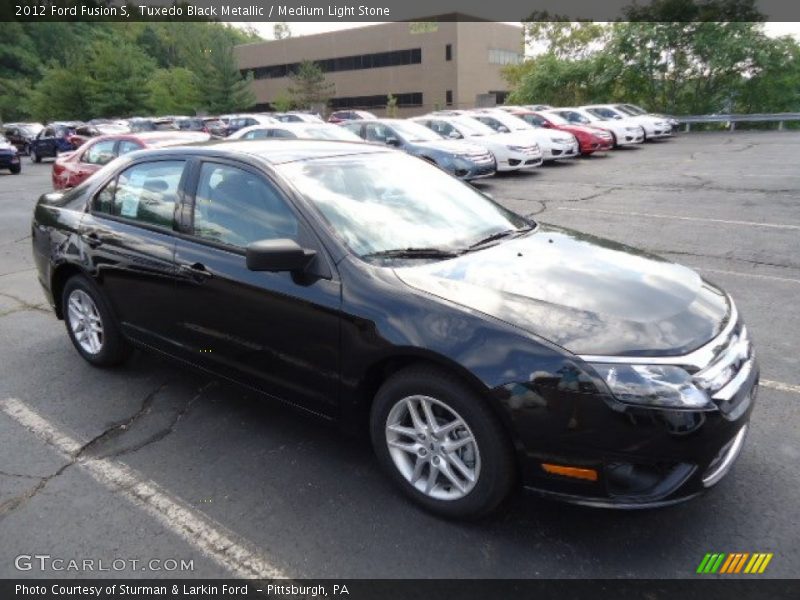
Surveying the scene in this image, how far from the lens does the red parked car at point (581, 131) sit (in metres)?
18.8

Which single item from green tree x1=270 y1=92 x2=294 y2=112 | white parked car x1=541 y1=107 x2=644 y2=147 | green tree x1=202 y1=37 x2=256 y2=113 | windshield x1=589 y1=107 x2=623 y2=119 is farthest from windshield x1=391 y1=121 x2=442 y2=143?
green tree x1=270 y1=92 x2=294 y2=112

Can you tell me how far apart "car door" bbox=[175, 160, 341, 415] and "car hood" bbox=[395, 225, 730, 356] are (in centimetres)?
53

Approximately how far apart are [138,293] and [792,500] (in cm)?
375

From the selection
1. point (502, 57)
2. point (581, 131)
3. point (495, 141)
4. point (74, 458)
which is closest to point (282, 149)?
point (74, 458)

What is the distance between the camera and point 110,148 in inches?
424

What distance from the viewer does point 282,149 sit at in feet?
12.1

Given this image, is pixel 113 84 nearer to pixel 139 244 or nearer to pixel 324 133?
pixel 324 133

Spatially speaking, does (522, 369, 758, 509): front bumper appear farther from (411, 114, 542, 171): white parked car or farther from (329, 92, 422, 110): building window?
(329, 92, 422, 110): building window

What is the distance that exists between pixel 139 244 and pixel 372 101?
61368 mm

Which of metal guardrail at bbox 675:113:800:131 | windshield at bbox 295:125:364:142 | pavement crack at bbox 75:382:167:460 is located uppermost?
metal guardrail at bbox 675:113:800:131

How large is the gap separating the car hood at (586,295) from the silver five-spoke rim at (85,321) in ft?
8.87

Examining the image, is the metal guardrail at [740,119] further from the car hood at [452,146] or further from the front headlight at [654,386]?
the front headlight at [654,386]

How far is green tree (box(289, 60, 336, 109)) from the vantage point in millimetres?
58875

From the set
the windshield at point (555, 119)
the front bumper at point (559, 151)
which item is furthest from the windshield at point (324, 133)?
the windshield at point (555, 119)
